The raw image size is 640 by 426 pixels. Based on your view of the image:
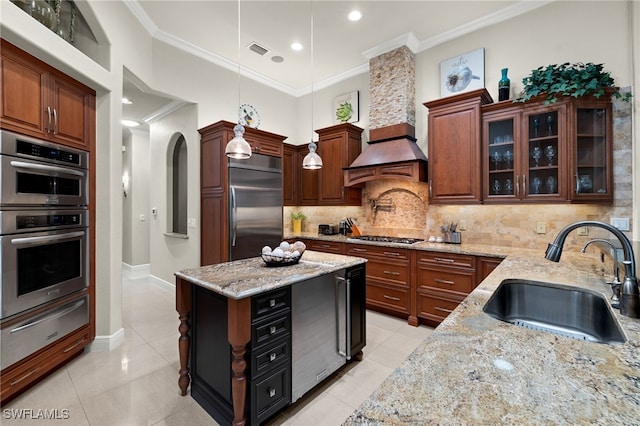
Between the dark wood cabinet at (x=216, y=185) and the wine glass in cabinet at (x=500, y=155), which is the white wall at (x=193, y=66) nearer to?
the dark wood cabinet at (x=216, y=185)

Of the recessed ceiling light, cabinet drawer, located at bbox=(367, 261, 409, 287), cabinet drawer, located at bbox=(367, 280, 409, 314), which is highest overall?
the recessed ceiling light

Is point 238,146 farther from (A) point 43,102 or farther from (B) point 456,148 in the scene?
(B) point 456,148

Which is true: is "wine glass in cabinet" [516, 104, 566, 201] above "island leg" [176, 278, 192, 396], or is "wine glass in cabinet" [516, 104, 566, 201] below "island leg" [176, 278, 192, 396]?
above

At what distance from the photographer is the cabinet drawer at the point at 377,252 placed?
3.47m

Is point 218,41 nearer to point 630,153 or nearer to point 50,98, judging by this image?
point 50,98

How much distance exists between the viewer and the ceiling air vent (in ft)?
13.1

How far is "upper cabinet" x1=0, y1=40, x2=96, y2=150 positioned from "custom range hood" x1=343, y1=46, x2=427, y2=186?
3.10 metres

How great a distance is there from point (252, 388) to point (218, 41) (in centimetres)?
421

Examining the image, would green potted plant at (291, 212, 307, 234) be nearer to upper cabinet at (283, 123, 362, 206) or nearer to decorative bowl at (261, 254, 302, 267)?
upper cabinet at (283, 123, 362, 206)

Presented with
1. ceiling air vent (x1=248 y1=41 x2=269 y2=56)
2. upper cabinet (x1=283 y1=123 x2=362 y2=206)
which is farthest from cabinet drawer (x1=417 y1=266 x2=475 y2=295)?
ceiling air vent (x1=248 y1=41 x2=269 y2=56)

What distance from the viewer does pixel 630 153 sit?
262 centimetres

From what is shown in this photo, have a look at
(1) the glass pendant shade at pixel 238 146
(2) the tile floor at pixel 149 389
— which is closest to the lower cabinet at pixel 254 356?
(2) the tile floor at pixel 149 389

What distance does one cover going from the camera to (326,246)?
4281 mm

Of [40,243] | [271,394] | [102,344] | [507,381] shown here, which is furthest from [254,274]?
[102,344]
